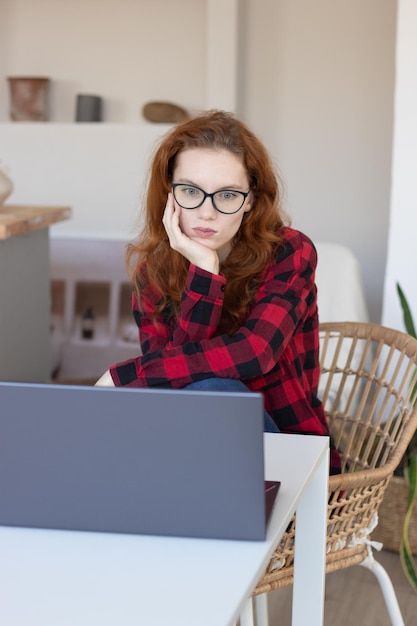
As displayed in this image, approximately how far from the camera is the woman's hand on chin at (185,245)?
182 centimetres

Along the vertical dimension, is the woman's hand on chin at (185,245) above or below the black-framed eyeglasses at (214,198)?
below

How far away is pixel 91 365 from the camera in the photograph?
4977mm

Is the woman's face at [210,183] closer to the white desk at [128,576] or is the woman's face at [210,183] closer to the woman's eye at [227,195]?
the woman's eye at [227,195]

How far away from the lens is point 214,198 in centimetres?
179

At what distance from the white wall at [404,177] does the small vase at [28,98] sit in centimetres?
279

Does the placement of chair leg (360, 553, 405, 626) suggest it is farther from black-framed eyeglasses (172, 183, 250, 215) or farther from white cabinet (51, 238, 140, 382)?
white cabinet (51, 238, 140, 382)

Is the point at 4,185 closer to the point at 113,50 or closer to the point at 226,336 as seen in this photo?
the point at 226,336

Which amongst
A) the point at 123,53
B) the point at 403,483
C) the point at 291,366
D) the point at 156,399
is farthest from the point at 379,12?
the point at 156,399

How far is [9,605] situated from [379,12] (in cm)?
469

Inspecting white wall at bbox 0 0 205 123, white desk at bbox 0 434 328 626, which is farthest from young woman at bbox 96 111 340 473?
white wall at bbox 0 0 205 123

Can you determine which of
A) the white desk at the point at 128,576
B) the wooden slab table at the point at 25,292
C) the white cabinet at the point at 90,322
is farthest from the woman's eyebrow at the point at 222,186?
the white cabinet at the point at 90,322

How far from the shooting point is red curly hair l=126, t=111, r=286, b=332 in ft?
6.15

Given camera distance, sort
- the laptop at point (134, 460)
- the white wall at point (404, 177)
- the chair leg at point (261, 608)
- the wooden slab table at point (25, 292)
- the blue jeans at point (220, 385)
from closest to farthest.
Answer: the laptop at point (134, 460)
the blue jeans at point (220, 385)
the chair leg at point (261, 608)
the white wall at point (404, 177)
the wooden slab table at point (25, 292)

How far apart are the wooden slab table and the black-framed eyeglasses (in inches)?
59.5
